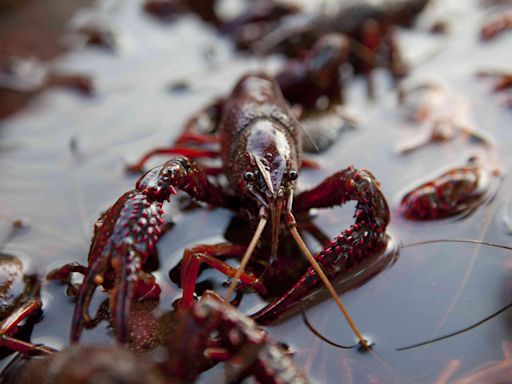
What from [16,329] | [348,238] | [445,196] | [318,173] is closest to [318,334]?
[348,238]

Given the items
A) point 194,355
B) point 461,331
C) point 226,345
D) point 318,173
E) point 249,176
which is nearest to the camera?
point 194,355

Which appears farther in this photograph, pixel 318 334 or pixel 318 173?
pixel 318 173

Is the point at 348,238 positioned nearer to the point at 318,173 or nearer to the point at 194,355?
the point at 318,173

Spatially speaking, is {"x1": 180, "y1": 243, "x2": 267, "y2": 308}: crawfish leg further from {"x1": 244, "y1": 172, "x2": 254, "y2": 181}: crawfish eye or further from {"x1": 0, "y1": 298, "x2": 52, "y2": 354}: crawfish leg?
{"x1": 0, "y1": 298, "x2": 52, "y2": 354}: crawfish leg

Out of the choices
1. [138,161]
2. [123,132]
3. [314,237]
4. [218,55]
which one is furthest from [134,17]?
[314,237]

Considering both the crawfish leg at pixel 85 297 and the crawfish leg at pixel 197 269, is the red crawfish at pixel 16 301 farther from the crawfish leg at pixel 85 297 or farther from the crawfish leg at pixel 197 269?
the crawfish leg at pixel 197 269

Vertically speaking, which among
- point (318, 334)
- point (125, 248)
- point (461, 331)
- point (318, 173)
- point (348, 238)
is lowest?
point (461, 331)

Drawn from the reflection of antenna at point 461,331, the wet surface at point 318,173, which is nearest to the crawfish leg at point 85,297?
the wet surface at point 318,173
